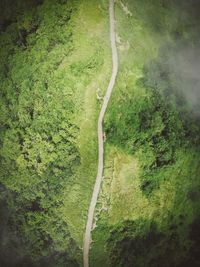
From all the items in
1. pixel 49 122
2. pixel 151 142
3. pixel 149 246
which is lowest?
pixel 149 246

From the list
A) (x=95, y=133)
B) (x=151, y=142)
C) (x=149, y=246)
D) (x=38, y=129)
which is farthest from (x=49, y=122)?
(x=149, y=246)

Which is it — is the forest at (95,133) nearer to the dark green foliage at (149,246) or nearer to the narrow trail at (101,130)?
the dark green foliage at (149,246)

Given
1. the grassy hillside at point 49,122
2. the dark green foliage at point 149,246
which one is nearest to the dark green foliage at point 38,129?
the grassy hillside at point 49,122

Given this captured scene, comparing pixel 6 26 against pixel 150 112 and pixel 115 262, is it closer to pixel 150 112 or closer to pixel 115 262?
pixel 150 112

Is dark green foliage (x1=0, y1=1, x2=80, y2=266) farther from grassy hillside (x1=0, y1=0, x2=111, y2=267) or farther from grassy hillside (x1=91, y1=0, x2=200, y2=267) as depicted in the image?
grassy hillside (x1=91, y1=0, x2=200, y2=267)

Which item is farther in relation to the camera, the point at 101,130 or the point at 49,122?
the point at 49,122

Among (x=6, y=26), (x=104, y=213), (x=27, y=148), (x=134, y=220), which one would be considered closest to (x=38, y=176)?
(x=27, y=148)

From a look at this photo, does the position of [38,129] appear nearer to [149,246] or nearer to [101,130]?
[101,130]
